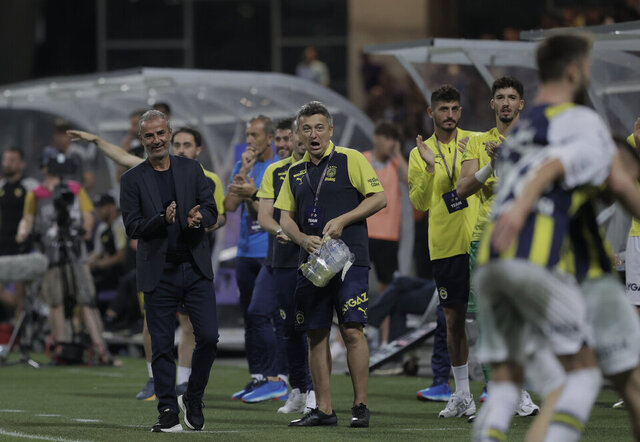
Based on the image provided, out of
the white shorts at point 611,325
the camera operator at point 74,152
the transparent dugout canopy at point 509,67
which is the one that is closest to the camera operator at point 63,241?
the camera operator at point 74,152

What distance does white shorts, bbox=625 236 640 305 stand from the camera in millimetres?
9867

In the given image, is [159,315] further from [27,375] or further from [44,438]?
[27,375]

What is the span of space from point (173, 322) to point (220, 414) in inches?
58.6

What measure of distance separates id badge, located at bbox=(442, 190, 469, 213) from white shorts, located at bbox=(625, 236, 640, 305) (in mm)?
1325

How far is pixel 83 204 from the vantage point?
1572 centimetres

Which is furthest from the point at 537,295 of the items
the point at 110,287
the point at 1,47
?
the point at 1,47

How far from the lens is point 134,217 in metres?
8.72

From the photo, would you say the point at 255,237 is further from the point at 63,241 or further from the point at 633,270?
the point at 63,241

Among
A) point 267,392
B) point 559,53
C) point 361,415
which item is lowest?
point 267,392

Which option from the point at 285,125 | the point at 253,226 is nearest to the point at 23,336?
the point at 253,226

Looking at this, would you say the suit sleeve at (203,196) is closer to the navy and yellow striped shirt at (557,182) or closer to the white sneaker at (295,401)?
the white sneaker at (295,401)

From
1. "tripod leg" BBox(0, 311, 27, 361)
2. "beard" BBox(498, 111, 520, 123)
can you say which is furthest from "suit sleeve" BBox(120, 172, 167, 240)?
"tripod leg" BBox(0, 311, 27, 361)

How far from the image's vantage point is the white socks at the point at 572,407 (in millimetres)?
5418

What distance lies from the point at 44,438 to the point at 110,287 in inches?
388
